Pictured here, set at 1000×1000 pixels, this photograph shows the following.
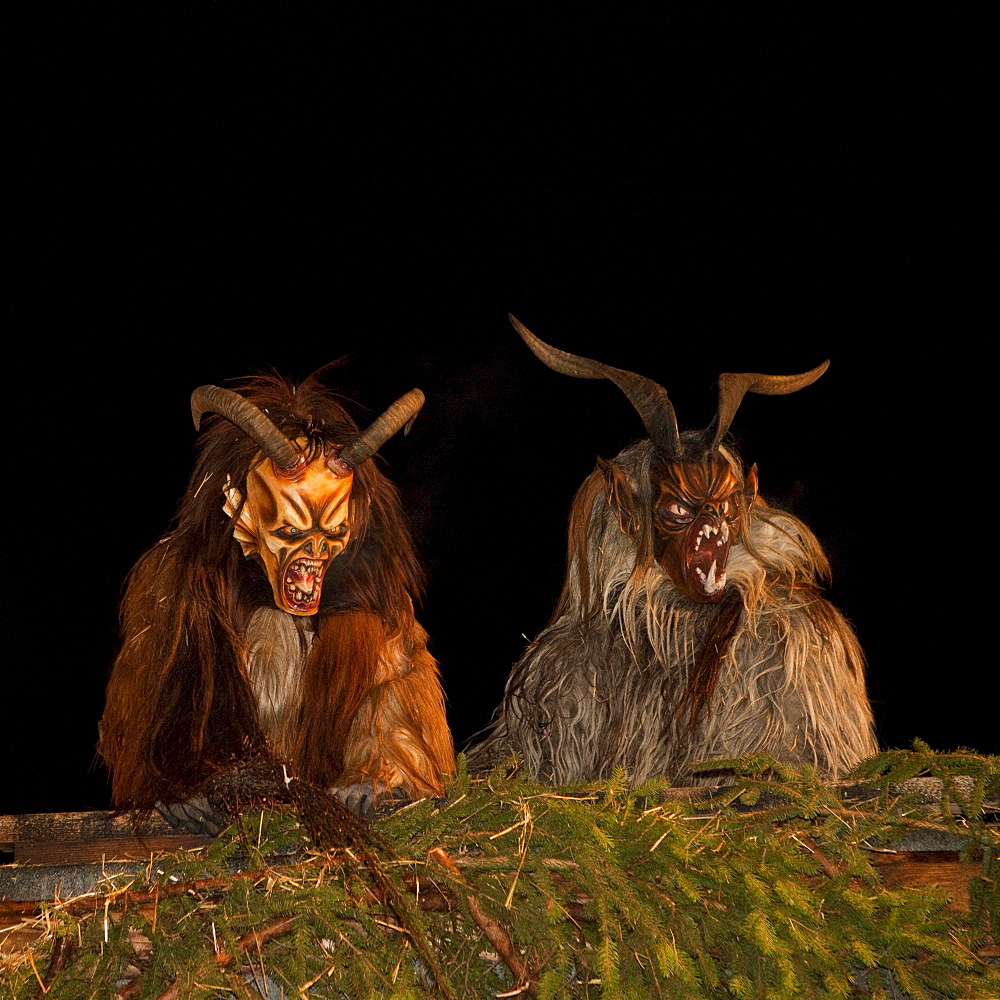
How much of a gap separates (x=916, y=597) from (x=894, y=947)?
12.3 ft

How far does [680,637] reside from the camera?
3.34 meters

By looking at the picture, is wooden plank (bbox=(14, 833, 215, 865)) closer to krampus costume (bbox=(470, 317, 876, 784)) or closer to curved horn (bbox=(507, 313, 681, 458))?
krampus costume (bbox=(470, 317, 876, 784))

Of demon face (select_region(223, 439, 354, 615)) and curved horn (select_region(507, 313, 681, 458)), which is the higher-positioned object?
curved horn (select_region(507, 313, 681, 458))

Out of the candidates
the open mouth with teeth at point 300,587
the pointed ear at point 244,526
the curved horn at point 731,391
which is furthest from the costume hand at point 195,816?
the curved horn at point 731,391

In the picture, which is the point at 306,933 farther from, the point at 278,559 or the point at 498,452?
the point at 498,452

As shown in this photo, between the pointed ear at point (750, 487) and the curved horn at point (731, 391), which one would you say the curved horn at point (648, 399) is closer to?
the curved horn at point (731, 391)

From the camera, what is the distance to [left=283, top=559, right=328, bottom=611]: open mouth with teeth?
9.32ft

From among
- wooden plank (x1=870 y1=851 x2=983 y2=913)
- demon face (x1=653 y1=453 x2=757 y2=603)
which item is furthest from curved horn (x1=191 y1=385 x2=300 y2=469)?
wooden plank (x1=870 y1=851 x2=983 y2=913)

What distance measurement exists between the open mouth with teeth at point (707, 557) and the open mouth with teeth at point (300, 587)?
38.7 inches

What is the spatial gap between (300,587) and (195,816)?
59 centimetres

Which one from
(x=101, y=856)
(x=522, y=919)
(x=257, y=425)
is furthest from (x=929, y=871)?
(x=257, y=425)

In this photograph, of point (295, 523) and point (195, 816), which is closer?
point (195, 816)

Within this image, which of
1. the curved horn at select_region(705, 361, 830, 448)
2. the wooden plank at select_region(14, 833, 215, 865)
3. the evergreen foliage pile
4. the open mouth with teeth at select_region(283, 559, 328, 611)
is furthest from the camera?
the curved horn at select_region(705, 361, 830, 448)

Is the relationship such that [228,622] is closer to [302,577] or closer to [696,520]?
[302,577]
